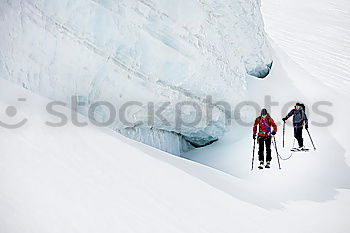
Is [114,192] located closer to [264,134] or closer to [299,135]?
[264,134]

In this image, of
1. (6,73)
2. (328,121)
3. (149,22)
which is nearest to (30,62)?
(6,73)

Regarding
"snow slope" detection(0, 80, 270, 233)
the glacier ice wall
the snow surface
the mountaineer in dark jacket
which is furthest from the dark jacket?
"snow slope" detection(0, 80, 270, 233)

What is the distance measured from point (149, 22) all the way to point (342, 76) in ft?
24.4

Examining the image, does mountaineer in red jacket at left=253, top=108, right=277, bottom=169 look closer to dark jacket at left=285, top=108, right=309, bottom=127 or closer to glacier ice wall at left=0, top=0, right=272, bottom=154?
dark jacket at left=285, top=108, right=309, bottom=127

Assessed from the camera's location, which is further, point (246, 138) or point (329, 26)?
point (329, 26)

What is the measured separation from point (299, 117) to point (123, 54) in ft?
13.9

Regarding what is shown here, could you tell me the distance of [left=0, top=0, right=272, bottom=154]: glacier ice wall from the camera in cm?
625

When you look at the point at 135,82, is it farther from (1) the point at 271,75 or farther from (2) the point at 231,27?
(1) the point at 271,75

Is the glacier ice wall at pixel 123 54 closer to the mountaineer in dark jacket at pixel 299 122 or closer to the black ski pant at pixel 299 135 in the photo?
the mountaineer in dark jacket at pixel 299 122

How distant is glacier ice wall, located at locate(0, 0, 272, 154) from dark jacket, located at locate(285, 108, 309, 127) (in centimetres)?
162

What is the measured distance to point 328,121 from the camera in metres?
8.42

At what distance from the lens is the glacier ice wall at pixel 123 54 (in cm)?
625

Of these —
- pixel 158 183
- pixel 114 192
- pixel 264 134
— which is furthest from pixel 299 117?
pixel 114 192

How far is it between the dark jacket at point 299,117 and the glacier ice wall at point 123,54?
5.31ft
